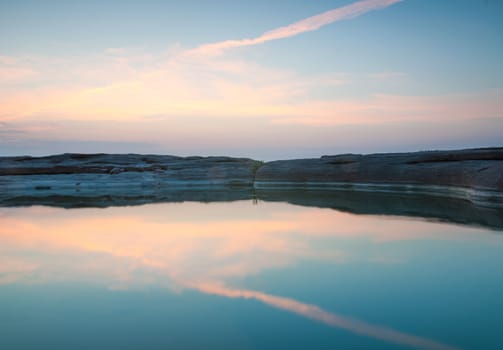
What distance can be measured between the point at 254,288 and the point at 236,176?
15.4m

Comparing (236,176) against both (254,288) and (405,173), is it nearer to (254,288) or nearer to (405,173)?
(405,173)

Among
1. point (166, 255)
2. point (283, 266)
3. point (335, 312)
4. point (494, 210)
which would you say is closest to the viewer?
point (335, 312)

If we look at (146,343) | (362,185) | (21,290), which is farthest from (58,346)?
(362,185)

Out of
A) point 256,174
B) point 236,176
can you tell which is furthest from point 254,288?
point 236,176

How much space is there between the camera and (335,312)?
2449mm

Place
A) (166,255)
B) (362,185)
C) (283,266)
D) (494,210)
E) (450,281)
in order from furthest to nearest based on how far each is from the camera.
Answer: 1. (362,185)
2. (494,210)
3. (166,255)
4. (283,266)
5. (450,281)

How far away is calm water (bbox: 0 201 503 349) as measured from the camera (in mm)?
2164

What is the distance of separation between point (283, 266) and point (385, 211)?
4.37 m

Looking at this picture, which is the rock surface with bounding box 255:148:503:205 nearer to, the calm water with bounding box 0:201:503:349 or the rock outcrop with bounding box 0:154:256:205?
the rock outcrop with bounding box 0:154:256:205

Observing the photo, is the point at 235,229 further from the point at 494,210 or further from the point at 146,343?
the point at 494,210

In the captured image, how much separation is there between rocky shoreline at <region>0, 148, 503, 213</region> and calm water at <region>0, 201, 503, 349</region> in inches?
192

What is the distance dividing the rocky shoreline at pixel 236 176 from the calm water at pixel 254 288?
489 cm

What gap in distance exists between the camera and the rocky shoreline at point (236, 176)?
34.1 ft

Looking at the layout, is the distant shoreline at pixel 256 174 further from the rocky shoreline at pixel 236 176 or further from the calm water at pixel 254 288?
the calm water at pixel 254 288
